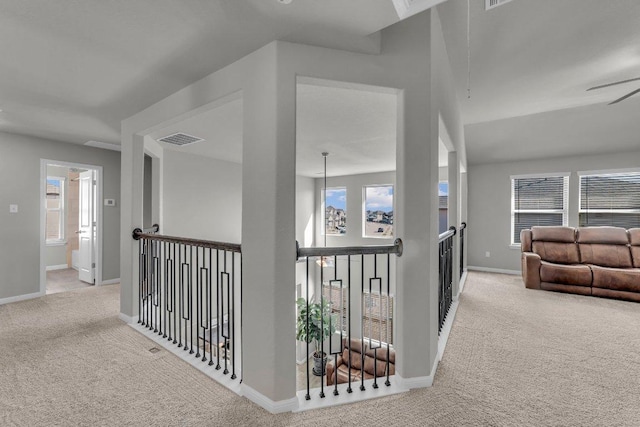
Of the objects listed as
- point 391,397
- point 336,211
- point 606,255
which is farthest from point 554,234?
point 336,211

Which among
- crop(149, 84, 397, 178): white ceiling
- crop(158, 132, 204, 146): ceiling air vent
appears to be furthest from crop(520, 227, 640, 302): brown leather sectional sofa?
crop(158, 132, 204, 146): ceiling air vent

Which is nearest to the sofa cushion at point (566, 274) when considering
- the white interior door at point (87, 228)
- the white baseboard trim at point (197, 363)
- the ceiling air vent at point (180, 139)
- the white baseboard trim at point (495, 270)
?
the white baseboard trim at point (495, 270)

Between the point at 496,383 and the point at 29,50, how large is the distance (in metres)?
4.03

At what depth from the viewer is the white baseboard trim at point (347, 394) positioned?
1827 mm

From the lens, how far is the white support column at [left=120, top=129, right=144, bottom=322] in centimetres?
313

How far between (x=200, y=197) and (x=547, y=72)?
5.24m

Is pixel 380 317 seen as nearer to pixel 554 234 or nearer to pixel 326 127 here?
pixel 326 127

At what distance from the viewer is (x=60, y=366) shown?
2.24m

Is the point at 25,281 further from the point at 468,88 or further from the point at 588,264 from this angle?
the point at 588,264

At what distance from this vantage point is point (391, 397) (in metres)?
1.90

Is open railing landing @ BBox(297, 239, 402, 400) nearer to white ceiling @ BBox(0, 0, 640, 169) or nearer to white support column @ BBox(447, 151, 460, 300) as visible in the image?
white support column @ BBox(447, 151, 460, 300)

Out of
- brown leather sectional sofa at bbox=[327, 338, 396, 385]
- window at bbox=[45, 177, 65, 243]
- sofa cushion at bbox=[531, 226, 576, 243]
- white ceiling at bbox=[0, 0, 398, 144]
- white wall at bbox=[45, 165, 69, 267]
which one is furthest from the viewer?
window at bbox=[45, 177, 65, 243]

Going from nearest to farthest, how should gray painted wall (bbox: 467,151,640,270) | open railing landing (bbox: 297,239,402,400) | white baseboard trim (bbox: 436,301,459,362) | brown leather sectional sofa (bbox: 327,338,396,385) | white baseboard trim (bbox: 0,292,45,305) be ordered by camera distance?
open railing landing (bbox: 297,239,402,400)
white baseboard trim (bbox: 436,301,459,362)
white baseboard trim (bbox: 0,292,45,305)
brown leather sectional sofa (bbox: 327,338,396,385)
gray painted wall (bbox: 467,151,640,270)

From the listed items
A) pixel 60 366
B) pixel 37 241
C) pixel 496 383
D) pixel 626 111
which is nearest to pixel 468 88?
pixel 626 111
